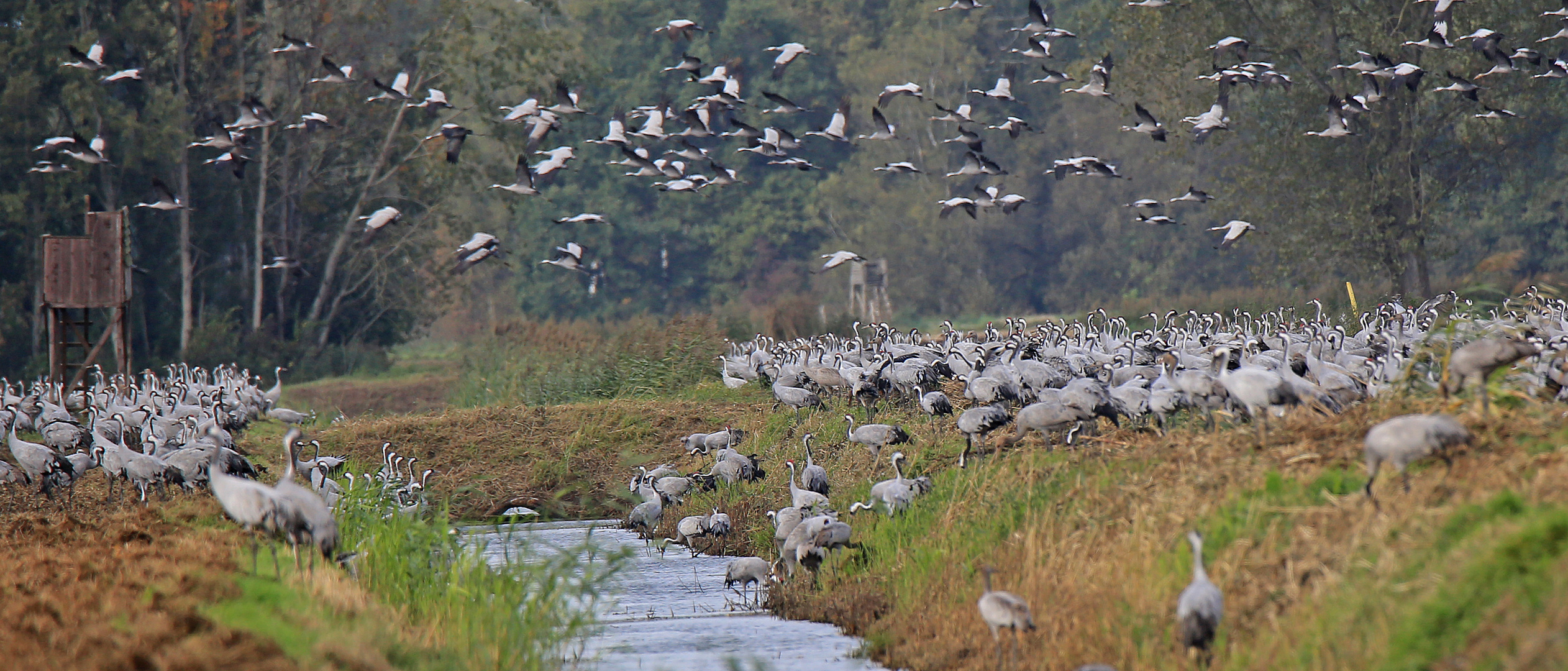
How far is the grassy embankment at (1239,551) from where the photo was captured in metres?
6.56

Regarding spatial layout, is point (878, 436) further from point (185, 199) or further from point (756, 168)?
point (756, 168)

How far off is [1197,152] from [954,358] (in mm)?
36485

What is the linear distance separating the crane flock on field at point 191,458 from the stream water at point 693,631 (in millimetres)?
1611

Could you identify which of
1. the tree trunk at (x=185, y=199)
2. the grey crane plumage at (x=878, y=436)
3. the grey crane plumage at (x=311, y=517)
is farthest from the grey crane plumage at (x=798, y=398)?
the tree trunk at (x=185, y=199)

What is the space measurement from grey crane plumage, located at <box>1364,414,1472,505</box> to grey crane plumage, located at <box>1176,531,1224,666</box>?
106cm

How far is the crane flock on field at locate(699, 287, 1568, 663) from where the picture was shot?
834 centimetres

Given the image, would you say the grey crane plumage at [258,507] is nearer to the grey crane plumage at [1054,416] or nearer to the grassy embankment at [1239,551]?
the grassy embankment at [1239,551]

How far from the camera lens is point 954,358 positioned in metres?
19.7

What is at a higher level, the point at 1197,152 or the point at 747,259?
the point at 1197,152

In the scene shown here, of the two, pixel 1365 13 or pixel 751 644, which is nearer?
pixel 751 644

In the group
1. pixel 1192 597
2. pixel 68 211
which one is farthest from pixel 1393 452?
pixel 68 211

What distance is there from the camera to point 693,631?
11.2m

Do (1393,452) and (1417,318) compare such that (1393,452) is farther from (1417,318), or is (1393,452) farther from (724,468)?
(1417,318)

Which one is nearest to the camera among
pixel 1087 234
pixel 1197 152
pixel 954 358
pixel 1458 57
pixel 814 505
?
pixel 814 505
